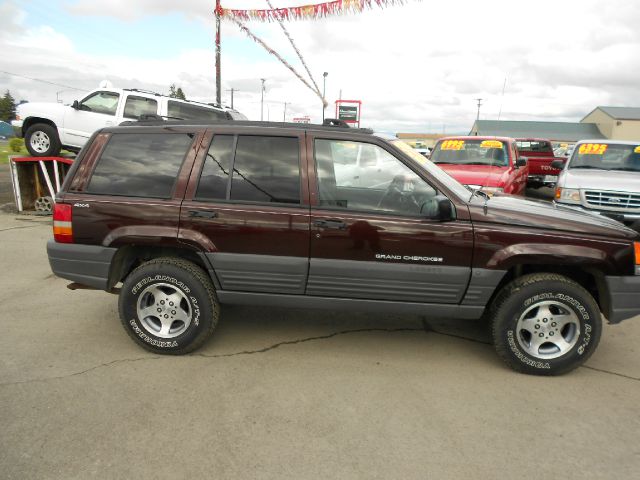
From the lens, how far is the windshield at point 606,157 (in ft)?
25.5

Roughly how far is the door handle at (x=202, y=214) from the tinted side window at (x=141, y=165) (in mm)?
283

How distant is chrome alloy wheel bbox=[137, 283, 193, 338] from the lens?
11.6 ft

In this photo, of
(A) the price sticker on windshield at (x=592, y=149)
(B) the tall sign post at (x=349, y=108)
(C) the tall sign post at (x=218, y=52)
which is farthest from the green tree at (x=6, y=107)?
(A) the price sticker on windshield at (x=592, y=149)

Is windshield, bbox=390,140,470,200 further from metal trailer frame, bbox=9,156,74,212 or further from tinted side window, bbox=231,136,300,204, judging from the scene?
metal trailer frame, bbox=9,156,74,212

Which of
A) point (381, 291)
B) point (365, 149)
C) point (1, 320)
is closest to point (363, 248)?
point (381, 291)

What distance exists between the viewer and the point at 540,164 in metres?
15.1

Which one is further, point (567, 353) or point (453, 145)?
point (453, 145)

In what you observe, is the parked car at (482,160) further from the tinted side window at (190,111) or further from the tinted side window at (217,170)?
the tinted side window at (190,111)

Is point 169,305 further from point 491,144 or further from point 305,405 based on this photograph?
point 491,144

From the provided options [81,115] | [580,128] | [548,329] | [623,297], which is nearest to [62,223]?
[548,329]

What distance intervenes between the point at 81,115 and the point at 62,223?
8.31 metres

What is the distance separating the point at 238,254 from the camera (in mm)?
3414

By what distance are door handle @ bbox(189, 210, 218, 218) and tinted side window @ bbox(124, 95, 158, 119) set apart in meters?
8.20

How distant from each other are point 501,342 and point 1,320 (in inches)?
168
